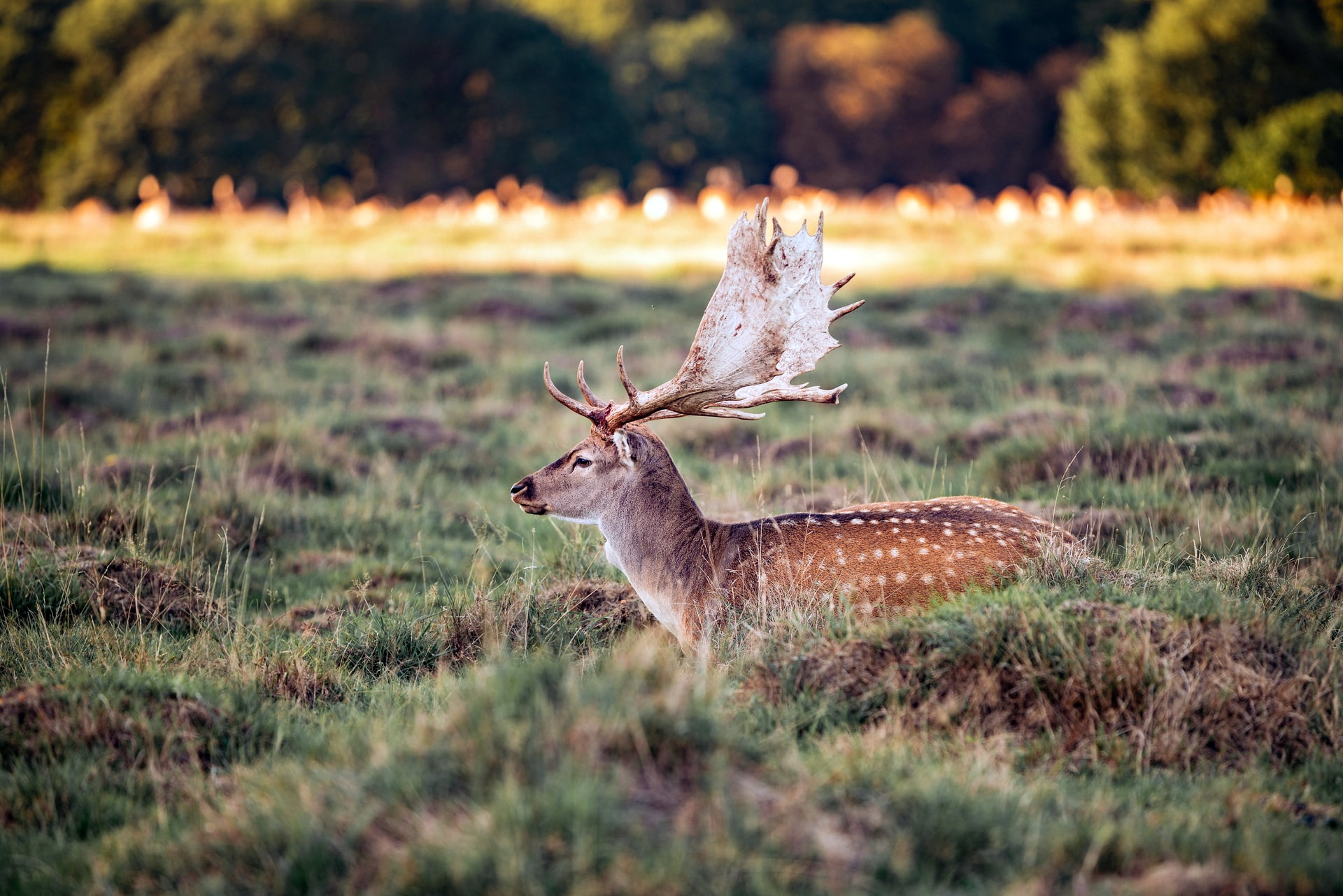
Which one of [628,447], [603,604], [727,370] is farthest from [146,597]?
[727,370]

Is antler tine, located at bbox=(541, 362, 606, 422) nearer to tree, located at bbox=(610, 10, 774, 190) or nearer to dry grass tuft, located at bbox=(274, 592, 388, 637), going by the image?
dry grass tuft, located at bbox=(274, 592, 388, 637)

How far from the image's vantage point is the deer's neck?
207 inches

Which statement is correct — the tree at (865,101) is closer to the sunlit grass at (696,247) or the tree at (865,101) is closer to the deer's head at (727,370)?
the sunlit grass at (696,247)

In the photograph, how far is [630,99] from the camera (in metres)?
48.7

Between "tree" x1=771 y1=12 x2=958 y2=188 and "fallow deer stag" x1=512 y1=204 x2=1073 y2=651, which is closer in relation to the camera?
"fallow deer stag" x1=512 y1=204 x2=1073 y2=651

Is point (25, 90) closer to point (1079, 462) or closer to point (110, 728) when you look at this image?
point (1079, 462)

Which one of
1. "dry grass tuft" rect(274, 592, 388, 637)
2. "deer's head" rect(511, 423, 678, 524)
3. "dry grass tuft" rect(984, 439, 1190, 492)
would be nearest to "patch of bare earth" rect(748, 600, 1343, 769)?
"deer's head" rect(511, 423, 678, 524)

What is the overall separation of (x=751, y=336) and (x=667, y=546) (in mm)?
1075

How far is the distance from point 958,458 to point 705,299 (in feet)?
25.4

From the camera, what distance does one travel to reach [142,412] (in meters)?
9.98

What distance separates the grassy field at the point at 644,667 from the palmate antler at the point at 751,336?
3.30 feet

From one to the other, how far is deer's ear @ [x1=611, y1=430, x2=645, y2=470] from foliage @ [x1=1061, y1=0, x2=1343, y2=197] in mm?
38567

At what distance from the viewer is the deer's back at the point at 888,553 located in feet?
15.9

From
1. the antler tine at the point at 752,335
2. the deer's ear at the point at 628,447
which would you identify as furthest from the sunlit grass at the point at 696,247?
the deer's ear at the point at 628,447
